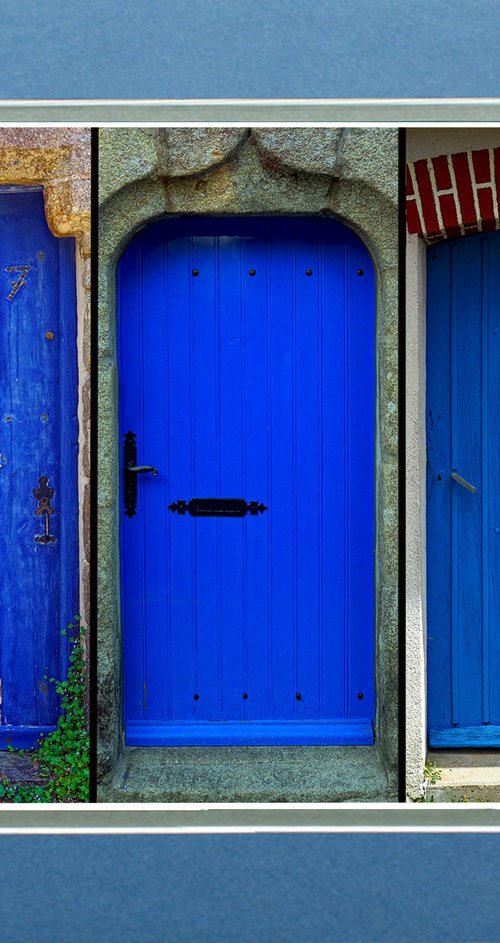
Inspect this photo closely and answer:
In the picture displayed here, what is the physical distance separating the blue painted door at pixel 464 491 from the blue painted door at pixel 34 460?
149 cm

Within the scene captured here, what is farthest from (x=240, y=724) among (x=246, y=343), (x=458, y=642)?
(x=246, y=343)

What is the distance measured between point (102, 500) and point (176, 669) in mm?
777

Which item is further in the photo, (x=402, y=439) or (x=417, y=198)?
(x=417, y=198)

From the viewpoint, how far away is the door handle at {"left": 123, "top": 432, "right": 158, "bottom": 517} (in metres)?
3.95

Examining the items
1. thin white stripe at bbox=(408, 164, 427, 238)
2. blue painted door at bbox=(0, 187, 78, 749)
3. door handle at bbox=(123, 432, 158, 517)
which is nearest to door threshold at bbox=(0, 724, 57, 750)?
blue painted door at bbox=(0, 187, 78, 749)

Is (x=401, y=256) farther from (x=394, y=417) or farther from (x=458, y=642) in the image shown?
(x=458, y=642)

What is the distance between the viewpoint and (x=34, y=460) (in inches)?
162

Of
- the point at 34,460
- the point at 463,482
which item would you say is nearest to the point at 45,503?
the point at 34,460

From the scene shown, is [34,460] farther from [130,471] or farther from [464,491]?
[464,491]

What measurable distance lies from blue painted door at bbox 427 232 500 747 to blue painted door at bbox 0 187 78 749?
4.87ft

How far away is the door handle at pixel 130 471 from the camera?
3947 mm

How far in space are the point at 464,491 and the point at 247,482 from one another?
2.88 feet

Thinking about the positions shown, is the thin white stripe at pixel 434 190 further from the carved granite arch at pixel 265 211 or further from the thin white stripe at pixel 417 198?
the carved granite arch at pixel 265 211

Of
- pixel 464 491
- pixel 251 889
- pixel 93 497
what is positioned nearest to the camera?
pixel 251 889
